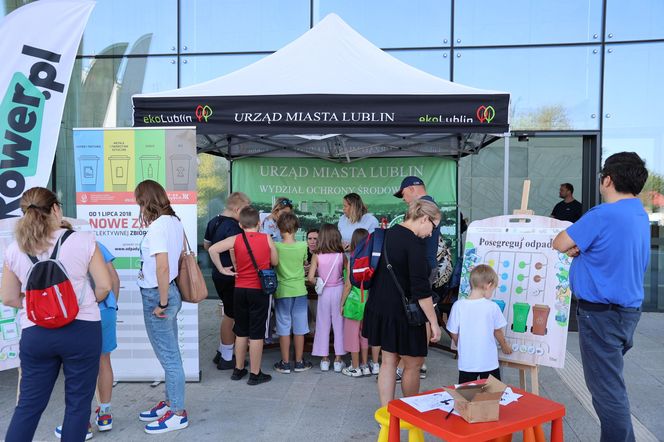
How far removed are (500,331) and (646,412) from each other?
1.53 metres

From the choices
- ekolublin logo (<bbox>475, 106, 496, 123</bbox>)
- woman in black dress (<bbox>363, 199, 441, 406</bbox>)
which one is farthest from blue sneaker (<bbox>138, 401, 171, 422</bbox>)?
ekolublin logo (<bbox>475, 106, 496, 123</bbox>)

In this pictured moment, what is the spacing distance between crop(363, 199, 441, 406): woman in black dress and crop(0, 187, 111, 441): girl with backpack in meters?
1.57

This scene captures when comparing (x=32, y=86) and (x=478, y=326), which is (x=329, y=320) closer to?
(x=478, y=326)

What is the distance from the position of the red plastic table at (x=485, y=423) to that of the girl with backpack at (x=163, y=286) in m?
1.63

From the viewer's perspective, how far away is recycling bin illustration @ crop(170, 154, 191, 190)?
14.2 feet

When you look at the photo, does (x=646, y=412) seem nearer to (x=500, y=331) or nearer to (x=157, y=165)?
(x=500, y=331)

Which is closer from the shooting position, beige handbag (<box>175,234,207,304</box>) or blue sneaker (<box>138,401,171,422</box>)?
beige handbag (<box>175,234,207,304</box>)

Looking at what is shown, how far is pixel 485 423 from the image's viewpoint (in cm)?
241

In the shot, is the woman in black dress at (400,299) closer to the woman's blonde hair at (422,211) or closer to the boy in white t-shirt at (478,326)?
the woman's blonde hair at (422,211)

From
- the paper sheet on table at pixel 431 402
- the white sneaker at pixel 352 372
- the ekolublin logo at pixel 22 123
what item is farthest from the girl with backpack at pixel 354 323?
the ekolublin logo at pixel 22 123

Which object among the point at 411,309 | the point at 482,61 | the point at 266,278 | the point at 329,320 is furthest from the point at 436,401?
the point at 482,61

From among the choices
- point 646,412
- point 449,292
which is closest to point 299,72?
point 449,292

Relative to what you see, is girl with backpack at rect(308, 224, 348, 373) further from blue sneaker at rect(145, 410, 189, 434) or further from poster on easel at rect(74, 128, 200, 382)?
blue sneaker at rect(145, 410, 189, 434)

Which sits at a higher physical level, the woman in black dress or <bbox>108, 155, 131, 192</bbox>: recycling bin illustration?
<bbox>108, 155, 131, 192</bbox>: recycling bin illustration
